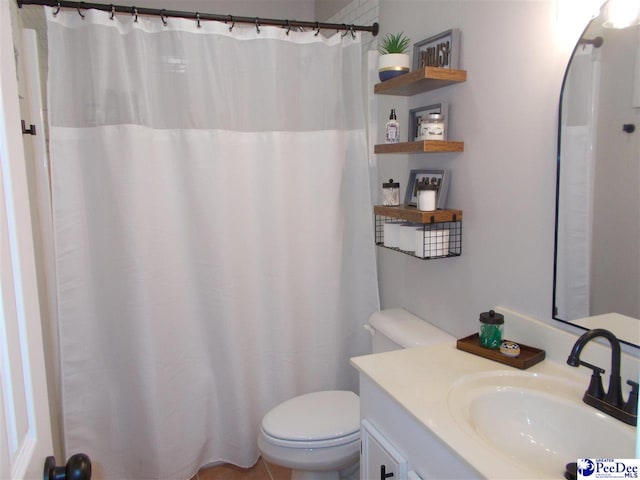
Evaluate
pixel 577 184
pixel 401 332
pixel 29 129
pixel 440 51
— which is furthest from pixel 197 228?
pixel 577 184

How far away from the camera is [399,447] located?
1.20 m

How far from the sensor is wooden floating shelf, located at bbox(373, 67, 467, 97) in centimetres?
155

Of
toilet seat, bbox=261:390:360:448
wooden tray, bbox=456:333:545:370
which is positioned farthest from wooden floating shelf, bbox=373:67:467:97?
toilet seat, bbox=261:390:360:448

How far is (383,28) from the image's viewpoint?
2.06 meters

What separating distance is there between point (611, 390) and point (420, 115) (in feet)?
3.81

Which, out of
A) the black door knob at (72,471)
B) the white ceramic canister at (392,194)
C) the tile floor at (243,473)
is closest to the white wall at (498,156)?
the white ceramic canister at (392,194)

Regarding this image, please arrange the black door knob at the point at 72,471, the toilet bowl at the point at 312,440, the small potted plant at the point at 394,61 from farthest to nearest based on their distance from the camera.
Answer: the small potted plant at the point at 394,61 → the toilet bowl at the point at 312,440 → the black door knob at the point at 72,471

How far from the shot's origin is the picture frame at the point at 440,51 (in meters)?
1.62

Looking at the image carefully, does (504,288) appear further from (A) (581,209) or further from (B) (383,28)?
(B) (383,28)

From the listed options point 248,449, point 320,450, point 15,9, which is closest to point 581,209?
point 320,450

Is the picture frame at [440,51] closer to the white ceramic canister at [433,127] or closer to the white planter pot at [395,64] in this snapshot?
the white planter pot at [395,64]

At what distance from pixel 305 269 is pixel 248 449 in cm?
88

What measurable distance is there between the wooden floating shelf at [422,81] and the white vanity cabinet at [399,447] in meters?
1.00

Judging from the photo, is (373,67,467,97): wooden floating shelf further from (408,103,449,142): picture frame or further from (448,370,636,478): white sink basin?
(448,370,636,478): white sink basin
